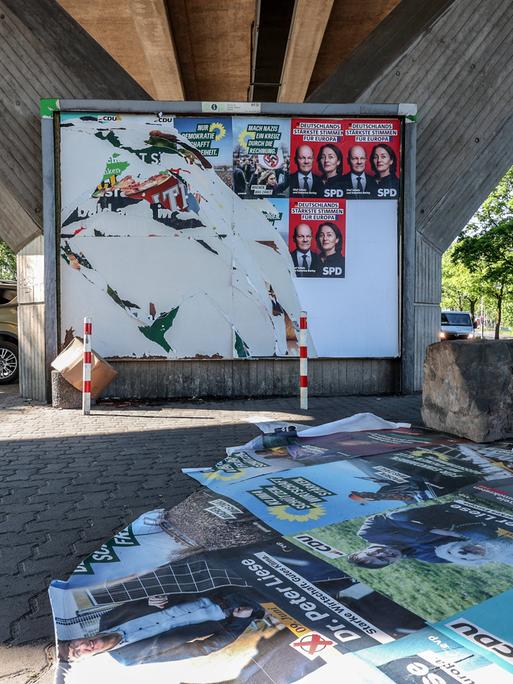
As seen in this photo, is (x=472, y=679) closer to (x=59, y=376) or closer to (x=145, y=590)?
(x=145, y=590)

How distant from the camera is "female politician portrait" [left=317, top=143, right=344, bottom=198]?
823 centimetres

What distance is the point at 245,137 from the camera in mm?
8141

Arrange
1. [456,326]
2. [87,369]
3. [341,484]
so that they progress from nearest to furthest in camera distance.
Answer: [341,484]
[87,369]
[456,326]

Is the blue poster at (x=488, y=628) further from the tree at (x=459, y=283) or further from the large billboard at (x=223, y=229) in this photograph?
the tree at (x=459, y=283)

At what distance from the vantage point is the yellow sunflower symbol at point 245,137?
8133 mm

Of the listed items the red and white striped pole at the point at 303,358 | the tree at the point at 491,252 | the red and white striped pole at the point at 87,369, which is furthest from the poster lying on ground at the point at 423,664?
the tree at the point at 491,252

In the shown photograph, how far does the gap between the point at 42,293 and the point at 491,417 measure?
5982mm

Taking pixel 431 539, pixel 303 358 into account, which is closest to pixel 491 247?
pixel 303 358

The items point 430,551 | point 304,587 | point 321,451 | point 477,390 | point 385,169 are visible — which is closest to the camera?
point 304,587

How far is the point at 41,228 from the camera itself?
8164mm

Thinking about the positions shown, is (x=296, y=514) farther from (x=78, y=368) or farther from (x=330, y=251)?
(x=330, y=251)

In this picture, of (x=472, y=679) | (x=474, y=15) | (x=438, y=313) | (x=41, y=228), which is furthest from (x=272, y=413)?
(x=474, y=15)

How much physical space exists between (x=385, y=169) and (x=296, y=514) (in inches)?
249

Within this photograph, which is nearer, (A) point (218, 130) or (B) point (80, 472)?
(B) point (80, 472)
